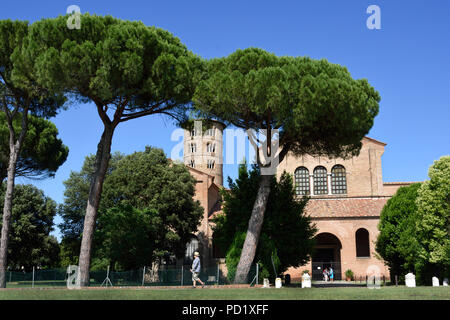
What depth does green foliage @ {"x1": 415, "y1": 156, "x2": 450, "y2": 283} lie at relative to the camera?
18.8 meters

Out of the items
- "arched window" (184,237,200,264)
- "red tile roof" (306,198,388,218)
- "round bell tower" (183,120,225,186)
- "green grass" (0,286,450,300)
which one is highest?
"round bell tower" (183,120,225,186)

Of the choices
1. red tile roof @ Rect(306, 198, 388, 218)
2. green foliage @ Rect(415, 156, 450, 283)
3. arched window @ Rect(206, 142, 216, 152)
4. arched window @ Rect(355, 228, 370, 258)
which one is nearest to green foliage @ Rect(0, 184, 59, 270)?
arched window @ Rect(206, 142, 216, 152)

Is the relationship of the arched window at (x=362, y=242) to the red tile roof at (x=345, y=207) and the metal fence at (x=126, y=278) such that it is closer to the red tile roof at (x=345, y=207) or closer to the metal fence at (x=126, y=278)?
the red tile roof at (x=345, y=207)

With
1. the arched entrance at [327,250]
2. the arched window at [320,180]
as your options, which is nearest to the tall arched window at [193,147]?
the arched window at [320,180]

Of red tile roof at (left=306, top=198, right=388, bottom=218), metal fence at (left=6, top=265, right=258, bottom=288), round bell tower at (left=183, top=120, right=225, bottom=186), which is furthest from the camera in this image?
round bell tower at (left=183, top=120, right=225, bottom=186)

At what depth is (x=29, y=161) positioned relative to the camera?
23562mm

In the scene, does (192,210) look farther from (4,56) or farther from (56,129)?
(4,56)

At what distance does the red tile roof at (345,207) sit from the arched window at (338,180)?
138 centimetres

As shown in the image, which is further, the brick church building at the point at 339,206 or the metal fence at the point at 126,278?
the brick church building at the point at 339,206

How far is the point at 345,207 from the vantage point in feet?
104

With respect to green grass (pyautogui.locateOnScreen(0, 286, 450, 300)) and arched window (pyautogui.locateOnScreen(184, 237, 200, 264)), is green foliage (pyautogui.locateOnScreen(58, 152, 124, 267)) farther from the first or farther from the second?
green grass (pyautogui.locateOnScreen(0, 286, 450, 300))

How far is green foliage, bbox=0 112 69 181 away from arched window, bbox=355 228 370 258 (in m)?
22.8

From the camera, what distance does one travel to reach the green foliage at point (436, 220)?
18844 mm
